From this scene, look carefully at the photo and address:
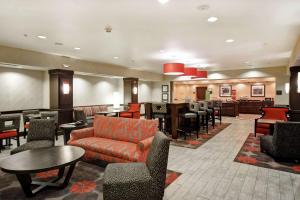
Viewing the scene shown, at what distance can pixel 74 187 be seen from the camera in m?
2.86

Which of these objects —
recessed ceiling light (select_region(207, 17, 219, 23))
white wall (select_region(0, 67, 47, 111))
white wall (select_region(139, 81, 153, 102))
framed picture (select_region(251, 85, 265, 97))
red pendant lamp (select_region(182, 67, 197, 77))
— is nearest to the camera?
recessed ceiling light (select_region(207, 17, 219, 23))

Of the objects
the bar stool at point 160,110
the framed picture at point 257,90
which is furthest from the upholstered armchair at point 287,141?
the framed picture at point 257,90

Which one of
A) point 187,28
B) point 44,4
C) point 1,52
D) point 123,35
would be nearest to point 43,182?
point 44,4

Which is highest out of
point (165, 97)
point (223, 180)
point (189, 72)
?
point (189, 72)

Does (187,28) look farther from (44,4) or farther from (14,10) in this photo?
(14,10)

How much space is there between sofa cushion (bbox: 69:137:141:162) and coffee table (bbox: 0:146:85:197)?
1.76ft

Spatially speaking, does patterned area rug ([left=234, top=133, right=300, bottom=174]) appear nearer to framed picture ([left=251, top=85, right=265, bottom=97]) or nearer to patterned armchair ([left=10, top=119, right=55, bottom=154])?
patterned armchair ([left=10, top=119, right=55, bottom=154])

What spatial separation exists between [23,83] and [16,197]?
18.5 ft

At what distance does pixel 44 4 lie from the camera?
9.97 ft

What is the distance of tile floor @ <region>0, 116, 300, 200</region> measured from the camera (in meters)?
2.64

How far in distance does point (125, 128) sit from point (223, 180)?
207 centimetres

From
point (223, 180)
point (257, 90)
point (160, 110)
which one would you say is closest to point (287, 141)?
point (223, 180)

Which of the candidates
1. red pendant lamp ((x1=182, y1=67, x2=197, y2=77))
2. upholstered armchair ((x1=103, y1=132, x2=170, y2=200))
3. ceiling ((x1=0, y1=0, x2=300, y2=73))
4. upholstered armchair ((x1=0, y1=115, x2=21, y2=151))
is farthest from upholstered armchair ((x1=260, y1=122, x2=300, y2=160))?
upholstered armchair ((x1=0, y1=115, x2=21, y2=151))

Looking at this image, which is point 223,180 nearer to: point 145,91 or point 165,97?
point 165,97
